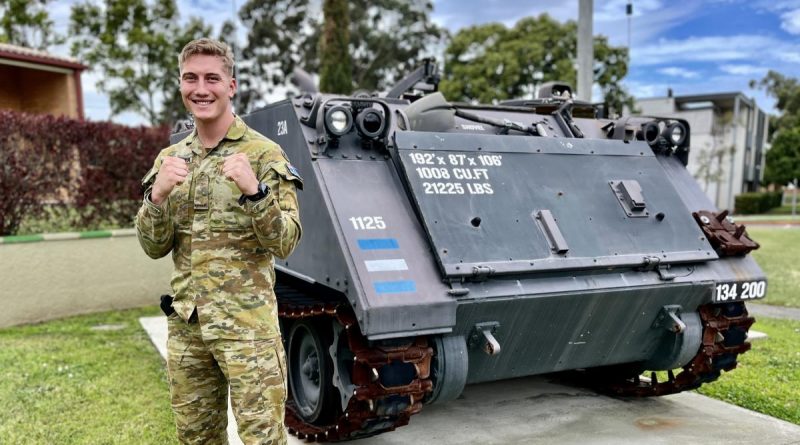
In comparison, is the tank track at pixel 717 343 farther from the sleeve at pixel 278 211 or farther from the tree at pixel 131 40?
the tree at pixel 131 40

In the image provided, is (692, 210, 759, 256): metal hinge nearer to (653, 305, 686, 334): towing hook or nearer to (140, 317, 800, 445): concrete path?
(653, 305, 686, 334): towing hook

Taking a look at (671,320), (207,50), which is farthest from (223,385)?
(671,320)

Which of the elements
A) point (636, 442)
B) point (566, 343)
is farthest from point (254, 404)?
point (636, 442)

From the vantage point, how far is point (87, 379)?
5.86 metres

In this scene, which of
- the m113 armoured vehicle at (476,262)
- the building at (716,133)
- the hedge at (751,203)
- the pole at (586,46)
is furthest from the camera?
the hedge at (751,203)

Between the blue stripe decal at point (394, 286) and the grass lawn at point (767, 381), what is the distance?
3.05 metres

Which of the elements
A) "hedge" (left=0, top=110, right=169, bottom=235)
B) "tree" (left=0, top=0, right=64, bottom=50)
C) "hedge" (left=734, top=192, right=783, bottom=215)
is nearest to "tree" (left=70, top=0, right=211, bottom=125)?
"tree" (left=0, top=0, right=64, bottom=50)

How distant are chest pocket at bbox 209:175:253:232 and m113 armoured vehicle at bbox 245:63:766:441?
36.5 inches

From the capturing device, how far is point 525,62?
2883cm

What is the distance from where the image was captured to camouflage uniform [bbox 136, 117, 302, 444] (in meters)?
2.68

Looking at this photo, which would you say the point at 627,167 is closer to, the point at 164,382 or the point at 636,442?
the point at 636,442

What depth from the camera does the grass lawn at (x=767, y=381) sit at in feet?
17.4

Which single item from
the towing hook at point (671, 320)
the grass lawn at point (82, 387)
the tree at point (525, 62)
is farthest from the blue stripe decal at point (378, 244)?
the tree at point (525, 62)

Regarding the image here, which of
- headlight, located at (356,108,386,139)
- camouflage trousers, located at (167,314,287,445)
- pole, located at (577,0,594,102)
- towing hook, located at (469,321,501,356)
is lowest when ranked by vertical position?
towing hook, located at (469,321,501,356)
